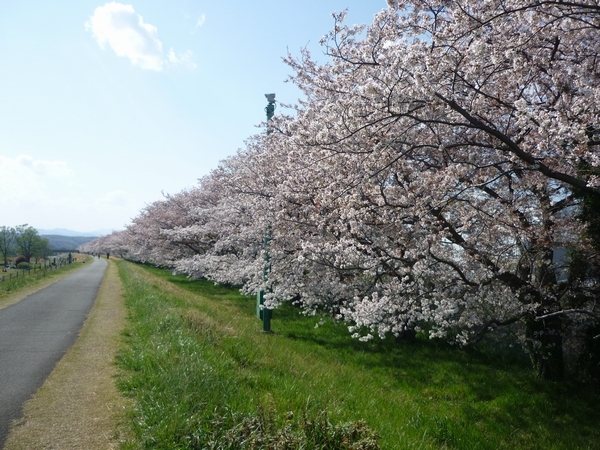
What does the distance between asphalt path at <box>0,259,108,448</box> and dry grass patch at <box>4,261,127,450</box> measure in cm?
16

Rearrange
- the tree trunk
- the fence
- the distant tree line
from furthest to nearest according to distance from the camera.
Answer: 1. the distant tree line
2. the fence
3. the tree trunk

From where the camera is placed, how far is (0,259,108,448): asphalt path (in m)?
6.00

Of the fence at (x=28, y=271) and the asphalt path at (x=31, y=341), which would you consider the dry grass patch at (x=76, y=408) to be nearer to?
the asphalt path at (x=31, y=341)

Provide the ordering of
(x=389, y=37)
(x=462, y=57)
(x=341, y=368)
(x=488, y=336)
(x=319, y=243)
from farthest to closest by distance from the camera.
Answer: (x=488, y=336), (x=319, y=243), (x=341, y=368), (x=389, y=37), (x=462, y=57)

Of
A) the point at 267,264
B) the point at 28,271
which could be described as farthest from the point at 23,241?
the point at 267,264

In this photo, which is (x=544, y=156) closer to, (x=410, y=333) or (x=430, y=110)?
(x=430, y=110)

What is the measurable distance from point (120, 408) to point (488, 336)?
9891 mm

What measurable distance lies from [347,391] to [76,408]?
3.99 meters

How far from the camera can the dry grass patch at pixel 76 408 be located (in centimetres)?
466

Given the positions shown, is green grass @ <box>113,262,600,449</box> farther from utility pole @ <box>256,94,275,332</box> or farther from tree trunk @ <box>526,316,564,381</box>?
utility pole @ <box>256,94,275,332</box>

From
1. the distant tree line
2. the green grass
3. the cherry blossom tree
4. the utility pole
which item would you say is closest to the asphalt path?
the green grass

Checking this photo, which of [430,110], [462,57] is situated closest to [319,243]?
[430,110]

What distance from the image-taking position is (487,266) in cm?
896

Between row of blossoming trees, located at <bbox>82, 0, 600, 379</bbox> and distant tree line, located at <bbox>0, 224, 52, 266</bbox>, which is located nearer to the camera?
row of blossoming trees, located at <bbox>82, 0, 600, 379</bbox>
